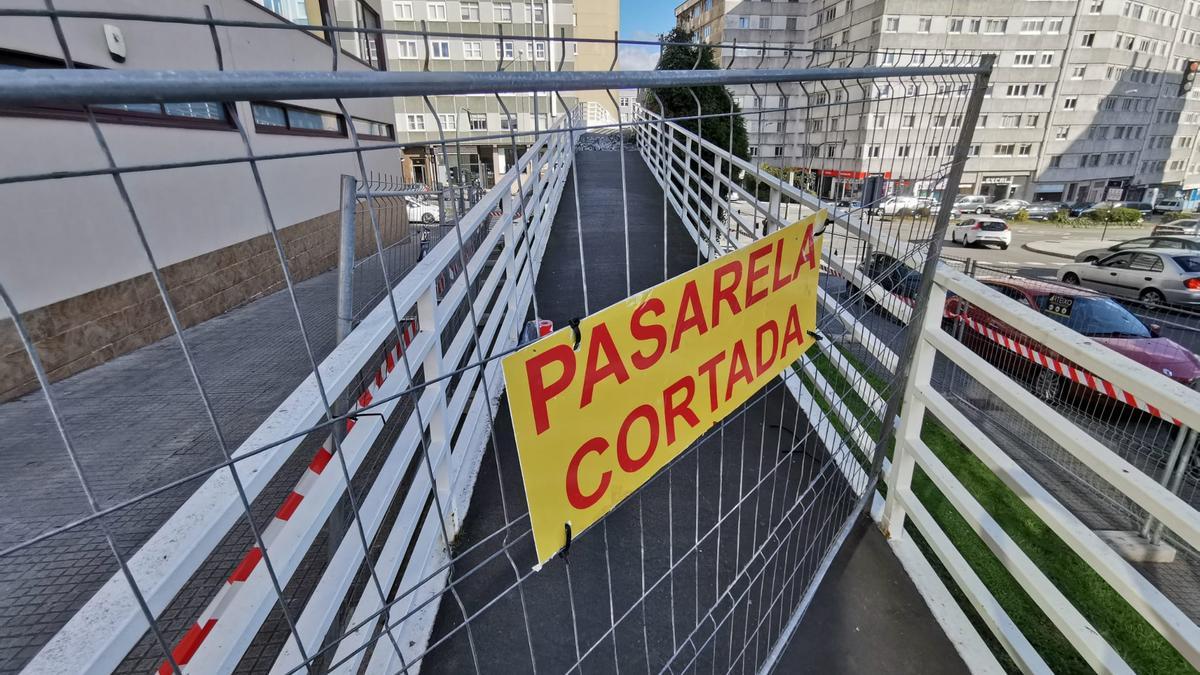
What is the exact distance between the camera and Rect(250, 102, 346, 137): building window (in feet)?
30.3

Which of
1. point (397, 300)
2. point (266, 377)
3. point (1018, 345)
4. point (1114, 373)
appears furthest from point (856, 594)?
point (266, 377)

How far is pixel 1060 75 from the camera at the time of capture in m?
34.4

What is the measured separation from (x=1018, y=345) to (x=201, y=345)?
8875 mm

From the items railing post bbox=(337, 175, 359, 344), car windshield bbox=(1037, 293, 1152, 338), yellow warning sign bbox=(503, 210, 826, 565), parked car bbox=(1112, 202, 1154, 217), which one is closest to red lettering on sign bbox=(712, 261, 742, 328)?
yellow warning sign bbox=(503, 210, 826, 565)

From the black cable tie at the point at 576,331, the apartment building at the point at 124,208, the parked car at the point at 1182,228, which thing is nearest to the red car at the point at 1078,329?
Result: the black cable tie at the point at 576,331

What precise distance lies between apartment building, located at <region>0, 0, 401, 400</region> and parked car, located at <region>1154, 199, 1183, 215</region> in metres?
44.2

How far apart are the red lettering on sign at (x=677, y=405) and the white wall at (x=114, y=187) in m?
3.89

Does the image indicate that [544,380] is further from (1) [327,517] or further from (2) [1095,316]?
(2) [1095,316]

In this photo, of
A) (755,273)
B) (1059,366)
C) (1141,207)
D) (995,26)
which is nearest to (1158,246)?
(1059,366)

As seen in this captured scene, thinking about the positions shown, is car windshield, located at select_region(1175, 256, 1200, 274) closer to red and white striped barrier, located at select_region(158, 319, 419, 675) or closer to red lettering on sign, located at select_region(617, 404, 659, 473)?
red lettering on sign, located at select_region(617, 404, 659, 473)

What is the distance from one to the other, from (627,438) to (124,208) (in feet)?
14.0

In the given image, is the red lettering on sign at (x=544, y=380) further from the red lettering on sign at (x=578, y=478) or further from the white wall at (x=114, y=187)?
the white wall at (x=114, y=187)

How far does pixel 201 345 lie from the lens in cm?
620

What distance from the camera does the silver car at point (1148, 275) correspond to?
11883 millimetres
